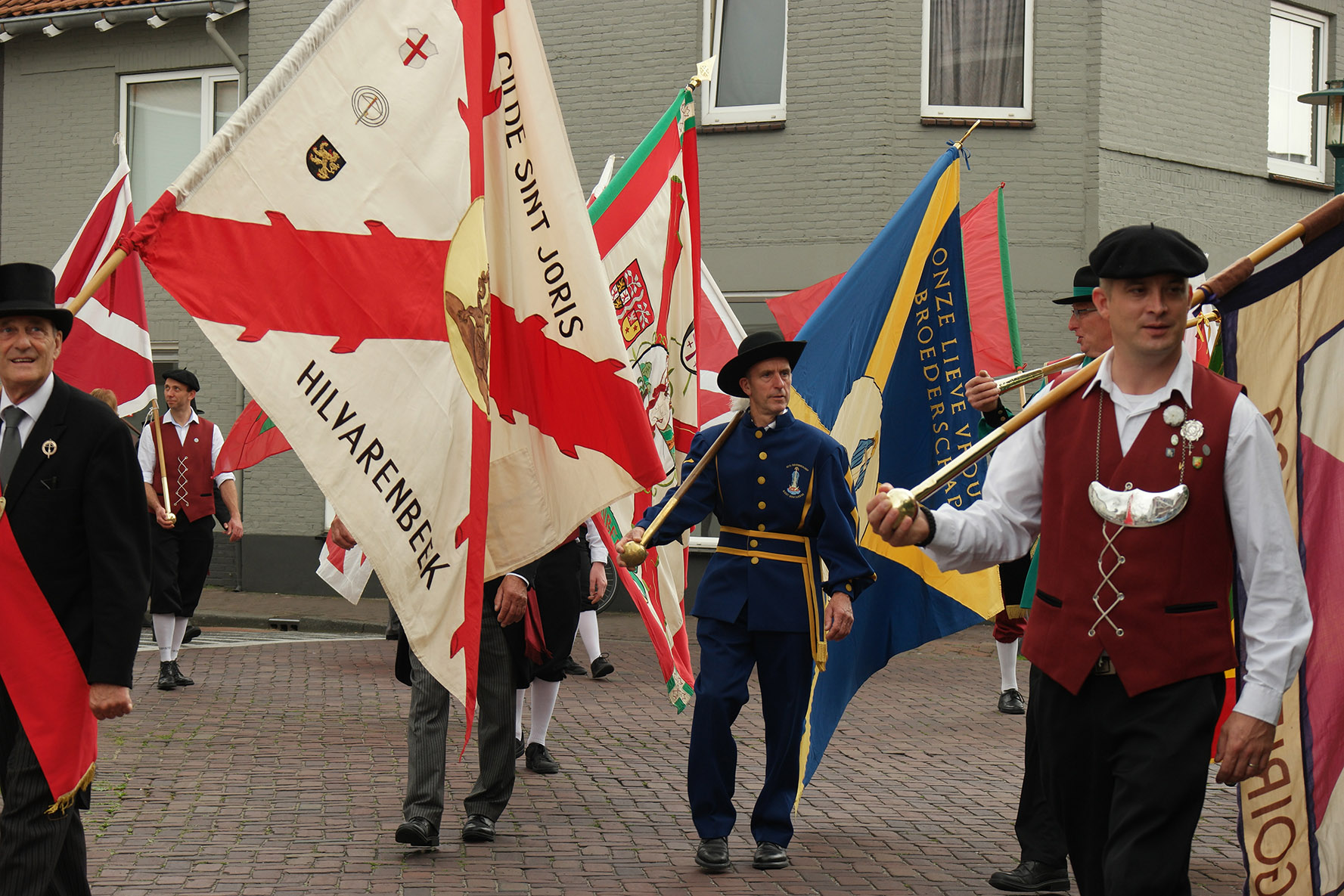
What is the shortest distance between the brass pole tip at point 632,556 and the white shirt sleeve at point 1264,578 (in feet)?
9.20

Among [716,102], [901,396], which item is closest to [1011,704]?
[901,396]

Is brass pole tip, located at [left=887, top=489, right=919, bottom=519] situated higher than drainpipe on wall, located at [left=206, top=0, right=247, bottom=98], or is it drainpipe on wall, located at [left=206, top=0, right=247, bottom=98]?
drainpipe on wall, located at [left=206, top=0, right=247, bottom=98]

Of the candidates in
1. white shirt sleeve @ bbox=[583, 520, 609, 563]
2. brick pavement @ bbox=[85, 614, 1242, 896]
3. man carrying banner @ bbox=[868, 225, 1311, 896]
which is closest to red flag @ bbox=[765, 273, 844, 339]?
white shirt sleeve @ bbox=[583, 520, 609, 563]

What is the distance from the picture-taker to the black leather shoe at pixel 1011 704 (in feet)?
32.8

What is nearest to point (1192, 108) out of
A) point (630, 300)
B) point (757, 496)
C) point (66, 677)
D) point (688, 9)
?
point (688, 9)

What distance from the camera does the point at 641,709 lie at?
33.0 feet

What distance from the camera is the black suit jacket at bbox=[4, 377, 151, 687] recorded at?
4.21 meters

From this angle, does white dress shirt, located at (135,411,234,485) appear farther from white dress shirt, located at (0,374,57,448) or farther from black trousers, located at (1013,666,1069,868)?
Result: black trousers, located at (1013,666,1069,868)

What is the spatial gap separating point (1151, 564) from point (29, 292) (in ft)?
10.4

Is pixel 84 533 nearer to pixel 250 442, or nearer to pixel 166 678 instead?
pixel 166 678

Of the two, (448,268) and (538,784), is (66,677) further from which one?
(538,784)

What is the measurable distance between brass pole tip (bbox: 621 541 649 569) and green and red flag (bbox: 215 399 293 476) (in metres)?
6.35

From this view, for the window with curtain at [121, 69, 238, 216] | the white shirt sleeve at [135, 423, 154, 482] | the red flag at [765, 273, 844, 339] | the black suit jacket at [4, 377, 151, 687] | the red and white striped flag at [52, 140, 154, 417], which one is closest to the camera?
the black suit jacket at [4, 377, 151, 687]

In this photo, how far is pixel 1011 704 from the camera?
32.9 feet
